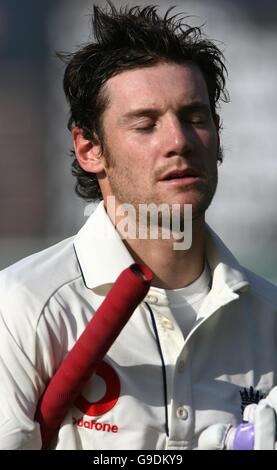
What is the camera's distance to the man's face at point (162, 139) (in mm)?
2092

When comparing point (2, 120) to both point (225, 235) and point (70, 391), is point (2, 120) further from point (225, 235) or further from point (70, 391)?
point (70, 391)

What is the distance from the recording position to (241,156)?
207 inches

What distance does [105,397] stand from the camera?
77.6 inches

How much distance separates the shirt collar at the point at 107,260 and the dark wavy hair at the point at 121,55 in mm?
211

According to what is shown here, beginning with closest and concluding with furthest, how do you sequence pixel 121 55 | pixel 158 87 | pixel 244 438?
pixel 244 438 → pixel 158 87 → pixel 121 55

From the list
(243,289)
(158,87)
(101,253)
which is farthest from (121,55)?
(243,289)

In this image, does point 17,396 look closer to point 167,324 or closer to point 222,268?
point 167,324

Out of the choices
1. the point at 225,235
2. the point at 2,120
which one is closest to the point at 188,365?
the point at 225,235

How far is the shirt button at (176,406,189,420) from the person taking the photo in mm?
1980

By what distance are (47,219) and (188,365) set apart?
124 inches

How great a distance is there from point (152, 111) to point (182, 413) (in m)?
0.61

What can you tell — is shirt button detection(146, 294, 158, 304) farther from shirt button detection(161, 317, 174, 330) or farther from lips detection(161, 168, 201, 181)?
lips detection(161, 168, 201, 181)

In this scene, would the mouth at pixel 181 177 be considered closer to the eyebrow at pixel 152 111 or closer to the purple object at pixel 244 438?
the eyebrow at pixel 152 111
